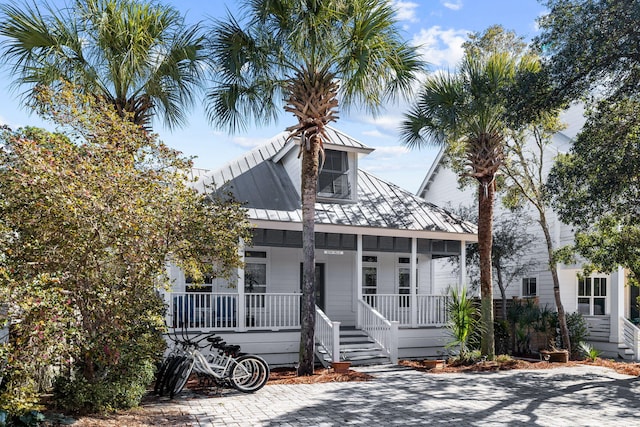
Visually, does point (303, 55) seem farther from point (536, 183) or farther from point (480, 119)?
point (536, 183)

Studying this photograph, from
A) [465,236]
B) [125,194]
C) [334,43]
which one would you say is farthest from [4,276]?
[465,236]

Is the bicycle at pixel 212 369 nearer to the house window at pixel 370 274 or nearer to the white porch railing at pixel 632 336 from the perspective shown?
the house window at pixel 370 274

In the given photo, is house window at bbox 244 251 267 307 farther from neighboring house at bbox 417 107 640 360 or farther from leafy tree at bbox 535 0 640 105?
leafy tree at bbox 535 0 640 105

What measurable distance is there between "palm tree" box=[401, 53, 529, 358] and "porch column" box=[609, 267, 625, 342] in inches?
237

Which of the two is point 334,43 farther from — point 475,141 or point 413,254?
point 413,254

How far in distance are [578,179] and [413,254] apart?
5578 mm

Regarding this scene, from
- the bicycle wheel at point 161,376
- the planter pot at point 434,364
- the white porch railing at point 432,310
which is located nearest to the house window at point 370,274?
the white porch railing at point 432,310

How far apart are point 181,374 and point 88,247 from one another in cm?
335

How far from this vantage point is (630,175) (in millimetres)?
10625

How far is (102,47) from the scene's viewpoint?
11.0 metres

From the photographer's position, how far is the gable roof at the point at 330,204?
14789mm

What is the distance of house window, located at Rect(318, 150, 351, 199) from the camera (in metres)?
16.4

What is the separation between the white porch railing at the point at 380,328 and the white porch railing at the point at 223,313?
184cm

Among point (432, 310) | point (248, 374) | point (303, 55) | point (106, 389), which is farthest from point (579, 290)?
point (106, 389)
